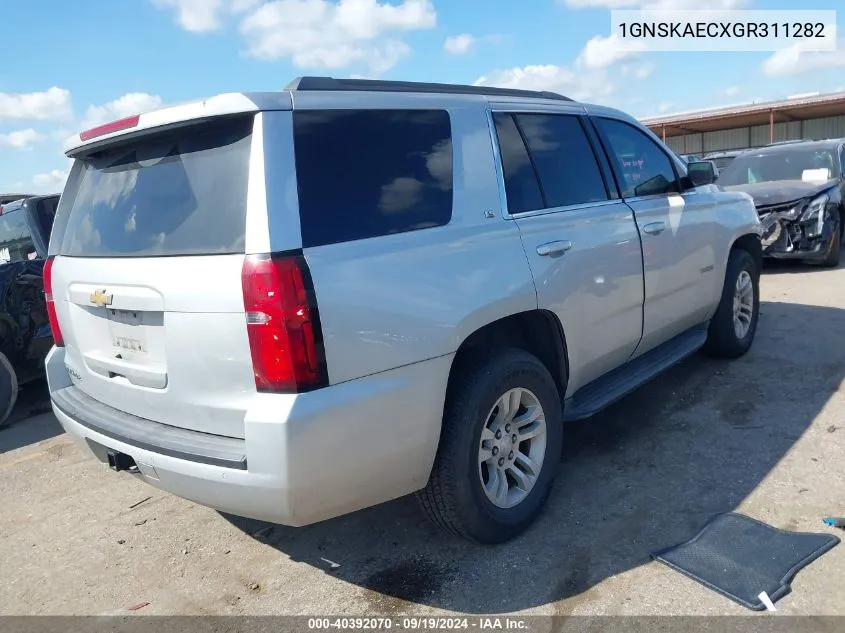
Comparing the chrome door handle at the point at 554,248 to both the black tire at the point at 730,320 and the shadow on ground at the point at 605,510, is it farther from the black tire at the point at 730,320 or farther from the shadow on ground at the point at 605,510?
the black tire at the point at 730,320

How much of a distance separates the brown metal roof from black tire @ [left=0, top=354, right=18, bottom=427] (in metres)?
24.1

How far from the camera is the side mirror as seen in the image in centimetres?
464

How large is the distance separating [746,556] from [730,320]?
2.64 meters

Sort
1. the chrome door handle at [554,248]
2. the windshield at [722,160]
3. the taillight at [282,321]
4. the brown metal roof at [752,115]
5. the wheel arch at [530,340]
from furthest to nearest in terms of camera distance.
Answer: the brown metal roof at [752,115] → the windshield at [722,160] → the chrome door handle at [554,248] → the wheel arch at [530,340] → the taillight at [282,321]

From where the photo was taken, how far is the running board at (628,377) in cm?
351

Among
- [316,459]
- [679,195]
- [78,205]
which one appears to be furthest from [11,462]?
[679,195]

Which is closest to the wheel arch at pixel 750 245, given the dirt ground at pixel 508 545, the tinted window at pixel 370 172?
the dirt ground at pixel 508 545

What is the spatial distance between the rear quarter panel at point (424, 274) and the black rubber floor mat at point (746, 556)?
1274 millimetres

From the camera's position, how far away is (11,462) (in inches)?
185

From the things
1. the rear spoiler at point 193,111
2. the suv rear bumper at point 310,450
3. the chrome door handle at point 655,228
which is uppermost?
the rear spoiler at point 193,111

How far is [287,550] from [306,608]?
20.5 inches

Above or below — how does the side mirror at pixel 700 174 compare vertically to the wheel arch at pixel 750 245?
above

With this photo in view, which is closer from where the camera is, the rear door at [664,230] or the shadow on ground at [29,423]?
the rear door at [664,230]

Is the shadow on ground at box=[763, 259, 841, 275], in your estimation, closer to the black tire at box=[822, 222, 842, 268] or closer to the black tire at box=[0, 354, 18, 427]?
the black tire at box=[822, 222, 842, 268]
